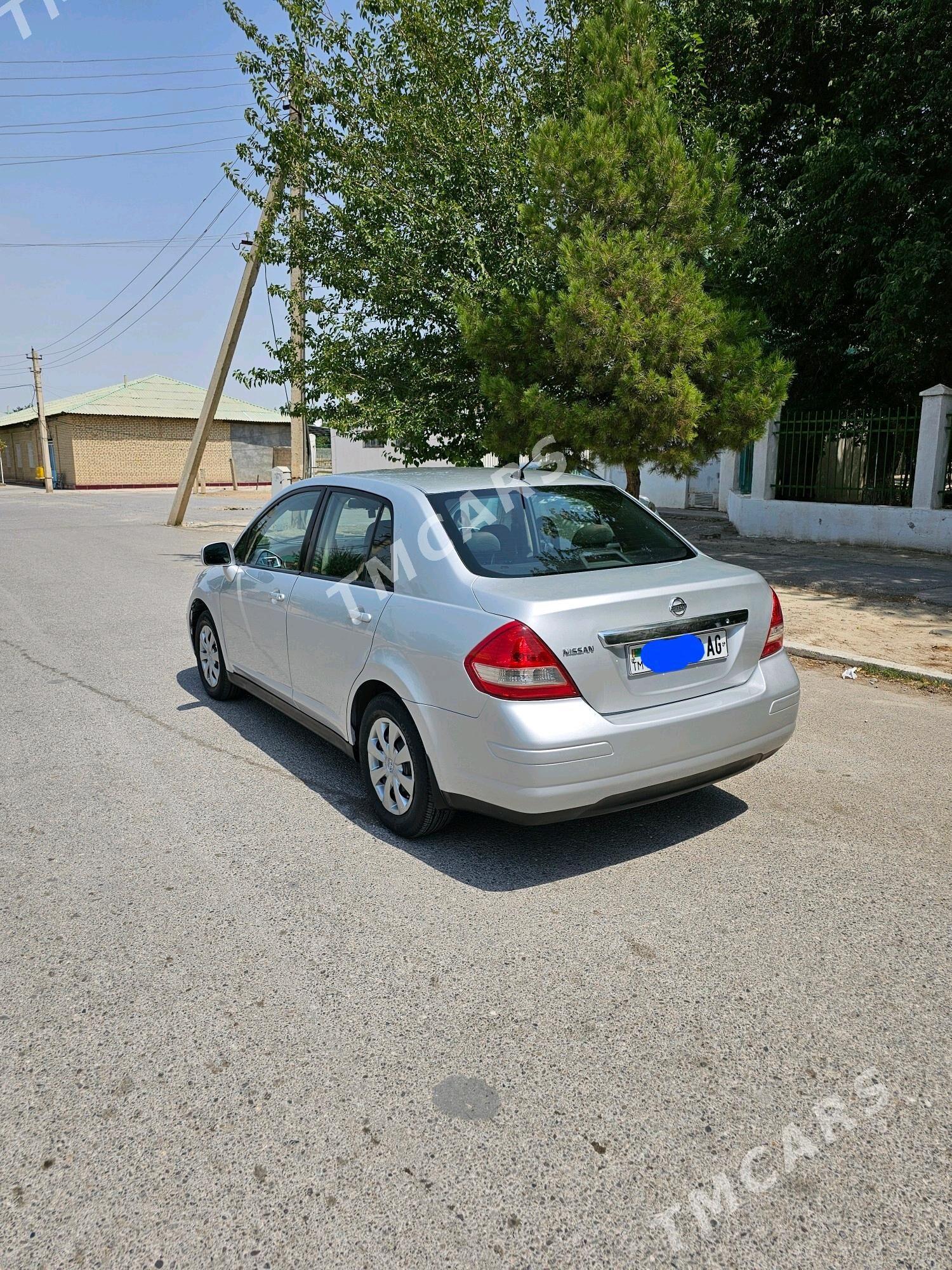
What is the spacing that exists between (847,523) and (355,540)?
455 inches

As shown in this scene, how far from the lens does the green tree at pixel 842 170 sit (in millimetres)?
12328

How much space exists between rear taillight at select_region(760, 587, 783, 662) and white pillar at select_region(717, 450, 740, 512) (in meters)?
16.5

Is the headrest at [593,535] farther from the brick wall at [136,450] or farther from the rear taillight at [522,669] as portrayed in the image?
the brick wall at [136,450]

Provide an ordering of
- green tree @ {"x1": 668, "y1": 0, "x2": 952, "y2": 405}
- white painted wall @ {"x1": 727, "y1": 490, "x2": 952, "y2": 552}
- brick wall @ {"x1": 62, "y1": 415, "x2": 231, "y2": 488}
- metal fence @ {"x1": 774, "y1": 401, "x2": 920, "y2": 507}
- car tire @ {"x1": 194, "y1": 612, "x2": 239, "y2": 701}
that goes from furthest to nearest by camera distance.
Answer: brick wall @ {"x1": 62, "y1": 415, "x2": 231, "y2": 488}, metal fence @ {"x1": 774, "y1": 401, "x2": 920, "y2": 507}, white painted wall @ {"x1": 727, "y1": 490, "x2": 952, "y2": 552}, green tree @ {"x1": 668, "y1": 0, "x2": 952, "y2": 405}, car tire @ {"x1": 194, "y1": 612, "x2": 239, "y2": 701}

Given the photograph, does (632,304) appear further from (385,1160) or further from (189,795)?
(385,1160)

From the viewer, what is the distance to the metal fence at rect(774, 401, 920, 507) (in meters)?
13.4

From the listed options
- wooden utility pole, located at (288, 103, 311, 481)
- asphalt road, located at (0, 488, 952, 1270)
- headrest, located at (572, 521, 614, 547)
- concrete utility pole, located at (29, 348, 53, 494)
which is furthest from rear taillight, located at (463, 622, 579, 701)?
concrete utility pole, located at (29, 348, 53, 494)

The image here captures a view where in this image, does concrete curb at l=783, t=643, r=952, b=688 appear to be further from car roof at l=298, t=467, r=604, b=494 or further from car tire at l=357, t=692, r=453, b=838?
car tire at l=357, t=692, r=453, b=838

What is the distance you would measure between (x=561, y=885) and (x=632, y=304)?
7.32 m

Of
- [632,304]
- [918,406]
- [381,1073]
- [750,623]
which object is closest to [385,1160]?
[381,1073]

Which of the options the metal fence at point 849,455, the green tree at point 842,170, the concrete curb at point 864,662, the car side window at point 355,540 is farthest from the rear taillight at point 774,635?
the metal fence at point 849,455

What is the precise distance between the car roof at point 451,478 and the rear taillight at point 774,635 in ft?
3.86

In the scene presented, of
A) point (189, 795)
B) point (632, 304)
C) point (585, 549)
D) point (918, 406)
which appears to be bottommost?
point (189, 795)

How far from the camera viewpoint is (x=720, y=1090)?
2.40 meters
